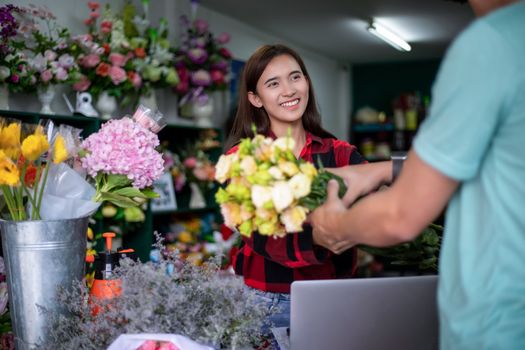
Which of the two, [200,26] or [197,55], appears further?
[200,26]

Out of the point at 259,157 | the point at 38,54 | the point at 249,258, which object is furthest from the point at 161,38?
the point at 259,157

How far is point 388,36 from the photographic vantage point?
711 cm

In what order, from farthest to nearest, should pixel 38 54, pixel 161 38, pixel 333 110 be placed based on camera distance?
pixel 333 110
pixel 161 38
pixel 38 54

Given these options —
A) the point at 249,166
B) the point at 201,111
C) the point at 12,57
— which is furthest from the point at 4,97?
the point at 249,166

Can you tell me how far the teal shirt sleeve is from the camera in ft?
2.65

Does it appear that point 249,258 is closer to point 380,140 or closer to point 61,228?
point 61,228

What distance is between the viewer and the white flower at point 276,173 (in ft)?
3.53

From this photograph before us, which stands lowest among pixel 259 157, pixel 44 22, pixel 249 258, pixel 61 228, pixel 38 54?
pixel 249 258

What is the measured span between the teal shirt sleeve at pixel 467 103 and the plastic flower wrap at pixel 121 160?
91 centimetres

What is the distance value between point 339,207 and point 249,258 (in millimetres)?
829

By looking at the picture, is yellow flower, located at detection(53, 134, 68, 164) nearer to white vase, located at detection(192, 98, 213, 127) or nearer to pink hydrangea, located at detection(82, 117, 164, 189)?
pink hydrangea, located at detection(82, 117, 164, 189)

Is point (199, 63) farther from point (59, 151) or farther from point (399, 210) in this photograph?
point (399, 210)

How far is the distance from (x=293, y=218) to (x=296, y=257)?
301mm

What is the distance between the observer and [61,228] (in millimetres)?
1446
